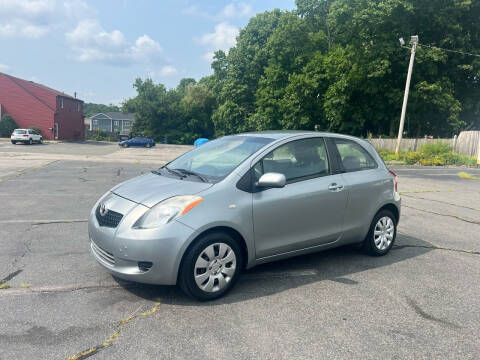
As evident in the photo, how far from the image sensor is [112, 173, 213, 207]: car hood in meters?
3.91

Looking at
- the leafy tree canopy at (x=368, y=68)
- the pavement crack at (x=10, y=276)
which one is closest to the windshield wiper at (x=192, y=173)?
the pavement crack at (x=10, y=276)

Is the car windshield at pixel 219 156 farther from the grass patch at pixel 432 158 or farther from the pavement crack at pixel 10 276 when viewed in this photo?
the grass patch at pixel 432 158

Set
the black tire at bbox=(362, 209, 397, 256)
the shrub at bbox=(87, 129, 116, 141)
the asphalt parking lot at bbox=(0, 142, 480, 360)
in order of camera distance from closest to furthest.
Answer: the asphalt parking lot at bbox=(0, 142, 480, 360) < the black tire at bbox=(362, 209, 397, 256) < the shrub at bbox=(87, 129, 116, 141)

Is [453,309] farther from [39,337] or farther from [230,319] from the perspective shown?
[39,337]

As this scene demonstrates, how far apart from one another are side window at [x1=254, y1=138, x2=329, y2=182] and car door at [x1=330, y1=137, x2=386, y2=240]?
0.98ft

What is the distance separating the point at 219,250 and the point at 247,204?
21.4 inches

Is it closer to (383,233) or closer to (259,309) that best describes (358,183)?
(383,233)

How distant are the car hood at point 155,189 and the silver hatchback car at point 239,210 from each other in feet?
0.04

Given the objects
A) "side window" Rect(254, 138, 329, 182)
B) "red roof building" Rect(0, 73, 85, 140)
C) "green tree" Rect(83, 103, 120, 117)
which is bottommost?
"side window" Rect(254, 138, 329, 182)

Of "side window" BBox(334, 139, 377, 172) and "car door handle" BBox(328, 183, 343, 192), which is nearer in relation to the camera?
"car door handle" BBox(328, 183, 343, 192)

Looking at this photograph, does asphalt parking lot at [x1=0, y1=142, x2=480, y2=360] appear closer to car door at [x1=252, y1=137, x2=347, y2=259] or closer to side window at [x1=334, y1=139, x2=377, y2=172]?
car door at [x1=252, y1=137, x2=347, y2=259]

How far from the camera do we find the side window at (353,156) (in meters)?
5.17

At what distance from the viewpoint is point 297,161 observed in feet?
15.6

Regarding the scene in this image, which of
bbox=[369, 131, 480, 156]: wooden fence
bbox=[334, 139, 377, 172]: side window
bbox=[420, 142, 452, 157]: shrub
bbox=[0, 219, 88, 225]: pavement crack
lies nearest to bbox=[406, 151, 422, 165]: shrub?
bbox=[420, 142, 452, 157]: shrub
